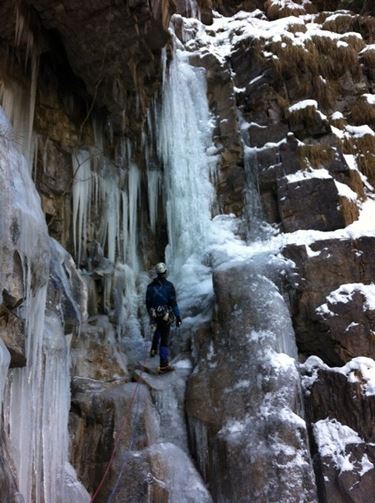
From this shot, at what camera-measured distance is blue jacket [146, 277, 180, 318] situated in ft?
25.8

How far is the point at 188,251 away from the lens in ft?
33.4

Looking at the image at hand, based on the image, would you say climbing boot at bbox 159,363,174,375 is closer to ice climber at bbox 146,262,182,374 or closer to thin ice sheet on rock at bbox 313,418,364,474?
ice climber at bbox 146,262,182,374

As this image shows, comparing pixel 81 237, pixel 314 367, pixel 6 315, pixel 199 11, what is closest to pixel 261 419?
pixel 314 367

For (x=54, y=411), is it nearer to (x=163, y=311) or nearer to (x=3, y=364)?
(x=3, y=364)

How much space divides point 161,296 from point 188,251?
2417 millimetres

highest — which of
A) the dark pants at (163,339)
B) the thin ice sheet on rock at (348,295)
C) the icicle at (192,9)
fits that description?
the icicle at (192,9)

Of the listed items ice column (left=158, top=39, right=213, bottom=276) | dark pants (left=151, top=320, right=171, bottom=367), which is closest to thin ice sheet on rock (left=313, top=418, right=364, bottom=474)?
dark pants (left=151, top=320, right=171, bottom=367)

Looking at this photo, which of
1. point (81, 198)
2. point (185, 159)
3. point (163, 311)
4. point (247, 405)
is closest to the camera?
point (247, 405)

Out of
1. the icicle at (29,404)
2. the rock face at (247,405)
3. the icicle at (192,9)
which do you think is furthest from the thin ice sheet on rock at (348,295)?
the icicle at (192,9)

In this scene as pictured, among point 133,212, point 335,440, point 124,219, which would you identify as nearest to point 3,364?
point 335,440

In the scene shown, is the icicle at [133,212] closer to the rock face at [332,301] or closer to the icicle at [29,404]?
the rock face at [332,301]

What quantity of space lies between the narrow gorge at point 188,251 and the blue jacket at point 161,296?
22.7 inches

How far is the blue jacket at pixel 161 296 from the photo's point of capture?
787 cm

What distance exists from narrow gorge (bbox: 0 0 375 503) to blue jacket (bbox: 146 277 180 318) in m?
0.58
